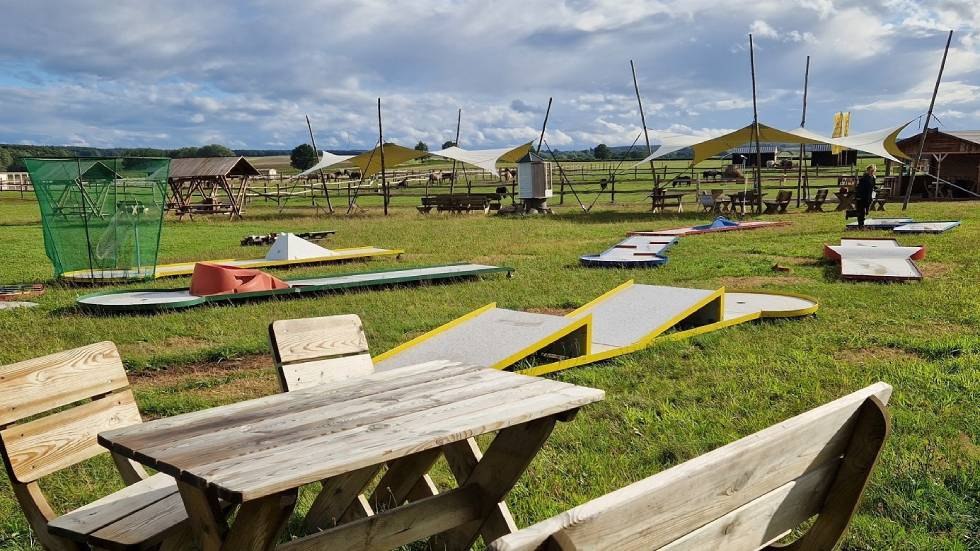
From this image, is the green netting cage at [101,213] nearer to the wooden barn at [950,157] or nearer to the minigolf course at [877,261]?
the minigolf course at [877,261]

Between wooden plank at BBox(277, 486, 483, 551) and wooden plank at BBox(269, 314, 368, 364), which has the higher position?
wooden plank at BBox(269, 314, 368, 364)

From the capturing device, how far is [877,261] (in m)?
9.96

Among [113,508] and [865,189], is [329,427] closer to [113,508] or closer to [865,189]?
[113,508]

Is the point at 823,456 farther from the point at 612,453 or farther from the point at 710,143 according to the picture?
the point at 710,143

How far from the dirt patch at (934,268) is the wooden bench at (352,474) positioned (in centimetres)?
854

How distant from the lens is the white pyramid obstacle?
1227cm

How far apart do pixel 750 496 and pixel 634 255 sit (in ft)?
32.8

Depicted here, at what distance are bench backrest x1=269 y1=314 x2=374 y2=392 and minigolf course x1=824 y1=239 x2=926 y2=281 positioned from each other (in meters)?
7.61

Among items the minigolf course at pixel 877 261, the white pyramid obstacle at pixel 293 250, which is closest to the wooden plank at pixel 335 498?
the minigolf course at pixel 877 261

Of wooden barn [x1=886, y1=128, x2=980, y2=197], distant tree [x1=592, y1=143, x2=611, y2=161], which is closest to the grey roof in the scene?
wooden barn [x1=886, y1=128, x2=980, y2=197]

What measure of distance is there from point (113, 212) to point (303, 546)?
949cm

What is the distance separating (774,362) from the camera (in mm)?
5527

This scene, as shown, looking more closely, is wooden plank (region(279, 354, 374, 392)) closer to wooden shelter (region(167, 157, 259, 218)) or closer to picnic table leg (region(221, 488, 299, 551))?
picnic table leg (region(221, 488, 299, 551))

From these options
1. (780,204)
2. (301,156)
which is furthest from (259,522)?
(301,156)
